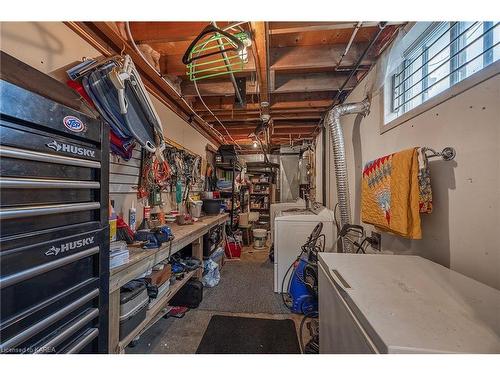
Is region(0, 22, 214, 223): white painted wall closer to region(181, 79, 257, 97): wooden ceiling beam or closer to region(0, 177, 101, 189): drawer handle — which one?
region(0, 177, 101, 189): drawer handle

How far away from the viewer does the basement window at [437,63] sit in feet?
3.18

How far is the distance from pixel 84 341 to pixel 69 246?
0.39 metres

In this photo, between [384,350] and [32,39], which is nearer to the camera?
[384,350]

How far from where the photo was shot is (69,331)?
2.44 feet

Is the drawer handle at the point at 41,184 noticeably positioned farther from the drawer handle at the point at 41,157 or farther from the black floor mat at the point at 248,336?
the black floor mat at the point at 248,336

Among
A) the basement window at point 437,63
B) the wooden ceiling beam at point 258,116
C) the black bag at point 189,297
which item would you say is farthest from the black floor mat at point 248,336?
the wooden ceiling beam at point 258,116

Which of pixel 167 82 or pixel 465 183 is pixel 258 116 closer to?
pixel 167 82

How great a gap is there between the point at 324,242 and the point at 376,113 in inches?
59.6

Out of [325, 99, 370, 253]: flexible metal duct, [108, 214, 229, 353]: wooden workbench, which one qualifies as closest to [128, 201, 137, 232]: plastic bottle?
[108, 214, 229, 353]: wooden workbench

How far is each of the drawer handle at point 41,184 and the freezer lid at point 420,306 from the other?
1140 millimetres

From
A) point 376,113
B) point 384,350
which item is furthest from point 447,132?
point 384,350

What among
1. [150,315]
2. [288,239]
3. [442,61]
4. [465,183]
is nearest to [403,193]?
[465,183]

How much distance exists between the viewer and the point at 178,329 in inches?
75.1
